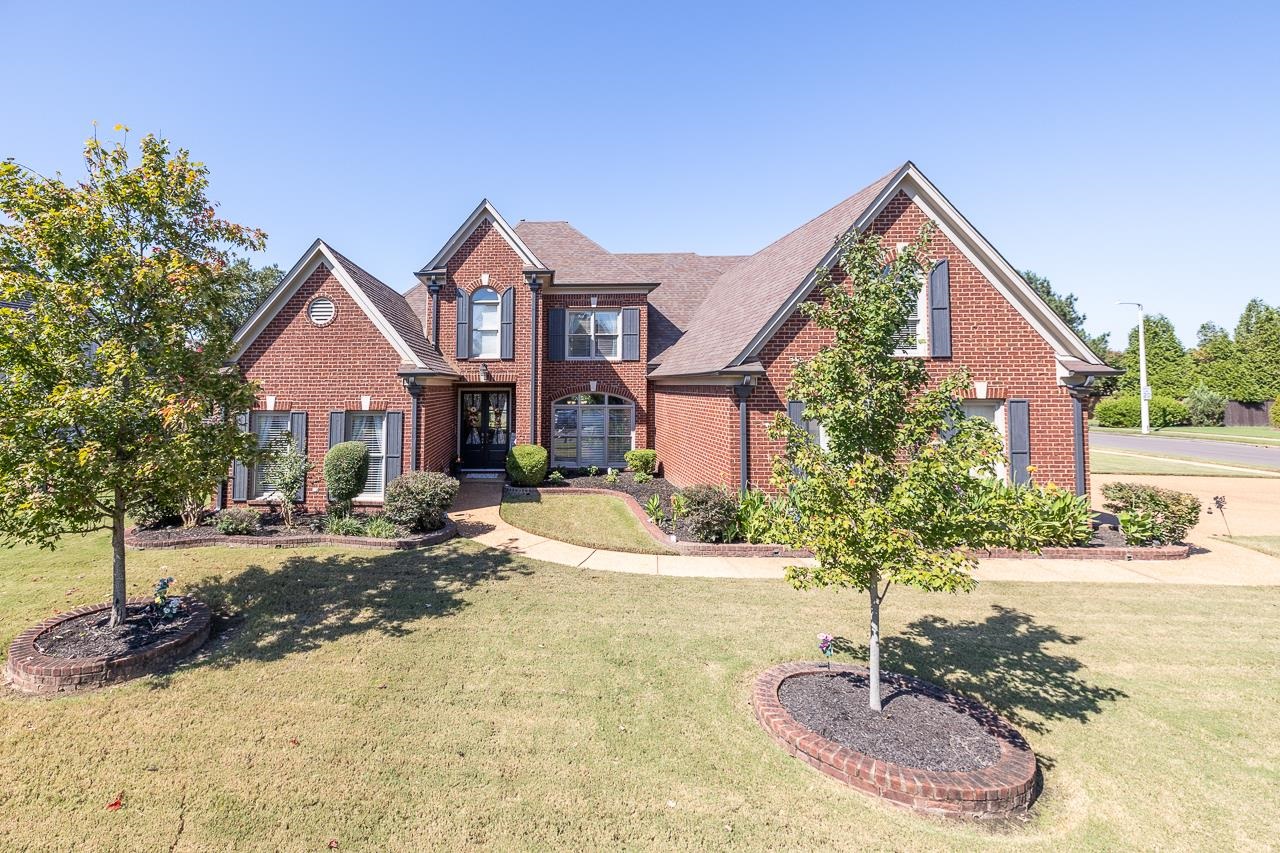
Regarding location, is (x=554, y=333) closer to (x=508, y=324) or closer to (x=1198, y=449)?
(x=508, y=324)

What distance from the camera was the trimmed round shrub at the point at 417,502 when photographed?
10.9m

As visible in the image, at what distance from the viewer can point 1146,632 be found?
691 centimetres

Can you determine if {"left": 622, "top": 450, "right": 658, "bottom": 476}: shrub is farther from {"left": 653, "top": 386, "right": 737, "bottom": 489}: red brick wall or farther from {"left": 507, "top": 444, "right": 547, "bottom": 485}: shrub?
{"left": 507, "top": 444, "right": 547, "bottom": 485}: shrub

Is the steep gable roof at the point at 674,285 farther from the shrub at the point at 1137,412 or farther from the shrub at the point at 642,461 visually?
the shrub at the point at 1137,412

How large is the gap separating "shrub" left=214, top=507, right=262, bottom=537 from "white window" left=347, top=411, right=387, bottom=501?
2.42 meters

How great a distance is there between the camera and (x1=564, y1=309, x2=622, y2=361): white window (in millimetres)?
18266

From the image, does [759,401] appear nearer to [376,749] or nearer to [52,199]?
[376,749]

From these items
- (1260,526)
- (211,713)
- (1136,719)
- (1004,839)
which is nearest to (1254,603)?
(1136,719)

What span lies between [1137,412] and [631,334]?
174 feet

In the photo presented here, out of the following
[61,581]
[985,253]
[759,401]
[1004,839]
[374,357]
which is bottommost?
[1004,839]

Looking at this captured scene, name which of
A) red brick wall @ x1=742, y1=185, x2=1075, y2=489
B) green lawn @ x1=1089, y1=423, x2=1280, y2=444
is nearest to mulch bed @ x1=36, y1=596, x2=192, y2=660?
red brick wall @ x1=742, y1=185, x2=1075, y2=489

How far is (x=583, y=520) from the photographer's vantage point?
495 inches

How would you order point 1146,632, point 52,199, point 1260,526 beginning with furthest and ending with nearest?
point 1260,526 → point 1146,632 → point 52,199

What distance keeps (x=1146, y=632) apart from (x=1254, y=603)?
9.65 ft
